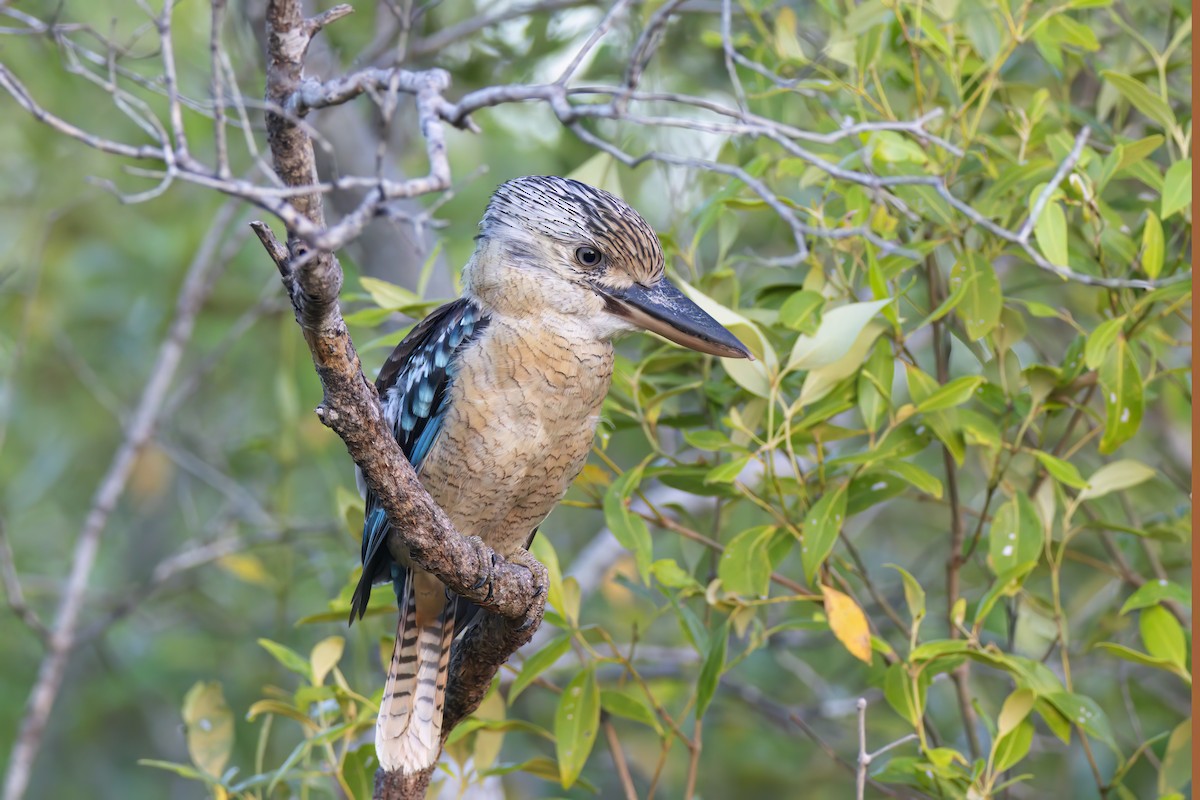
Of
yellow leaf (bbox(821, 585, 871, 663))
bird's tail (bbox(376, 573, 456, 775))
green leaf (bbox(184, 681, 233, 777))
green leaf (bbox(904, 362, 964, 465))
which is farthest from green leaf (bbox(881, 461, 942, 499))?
green leaf (bbox(184, 681, 233, 777))

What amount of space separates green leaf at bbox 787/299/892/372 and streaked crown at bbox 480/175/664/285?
11.5 inches

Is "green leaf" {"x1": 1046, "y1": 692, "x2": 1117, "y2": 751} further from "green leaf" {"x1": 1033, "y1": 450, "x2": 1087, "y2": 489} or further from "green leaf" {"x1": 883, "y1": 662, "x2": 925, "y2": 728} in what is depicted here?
"green leaf" {"x1": 1033, "y1": 450, "x2": 1087, "y2": 489}

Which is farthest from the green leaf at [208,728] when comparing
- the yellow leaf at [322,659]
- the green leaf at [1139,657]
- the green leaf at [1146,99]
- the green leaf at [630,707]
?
the green leaf at [1146,99]

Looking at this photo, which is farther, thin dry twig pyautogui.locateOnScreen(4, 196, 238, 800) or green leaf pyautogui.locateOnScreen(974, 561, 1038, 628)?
thin dry twig pyautogui.locateOnScreen(4, 196, 238, 800)

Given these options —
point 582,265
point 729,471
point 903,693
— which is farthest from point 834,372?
point 903,693

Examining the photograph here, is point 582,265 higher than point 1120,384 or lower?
higher

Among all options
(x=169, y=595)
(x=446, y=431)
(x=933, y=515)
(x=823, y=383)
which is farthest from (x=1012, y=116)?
(x=169, y=595)

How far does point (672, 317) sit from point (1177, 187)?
99cm

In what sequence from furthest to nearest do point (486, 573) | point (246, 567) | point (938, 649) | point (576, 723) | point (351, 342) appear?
point (246, 567) < point (576, 723) < point (938, 649) < point (486, 573) < point (351, 342)

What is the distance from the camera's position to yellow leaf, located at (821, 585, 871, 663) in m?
2.29

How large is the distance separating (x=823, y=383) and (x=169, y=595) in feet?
10.9

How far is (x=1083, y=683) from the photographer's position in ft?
13.9

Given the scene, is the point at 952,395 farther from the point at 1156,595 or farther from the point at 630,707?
the point at 630,707

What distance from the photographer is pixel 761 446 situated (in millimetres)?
2375
